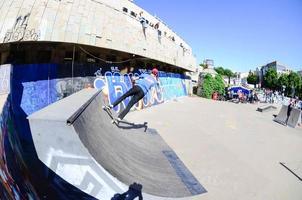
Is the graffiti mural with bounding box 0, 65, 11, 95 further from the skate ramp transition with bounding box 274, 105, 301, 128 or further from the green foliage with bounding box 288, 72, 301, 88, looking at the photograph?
the green foliage with bounding box 288, 72, 301, 88

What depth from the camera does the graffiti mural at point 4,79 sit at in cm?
699

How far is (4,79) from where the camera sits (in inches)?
291

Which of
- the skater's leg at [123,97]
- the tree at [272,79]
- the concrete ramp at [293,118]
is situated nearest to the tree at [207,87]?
the concrete ramp at [293,118]

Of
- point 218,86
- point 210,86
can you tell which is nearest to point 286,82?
point 218,86

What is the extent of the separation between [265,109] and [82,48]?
68.1ft

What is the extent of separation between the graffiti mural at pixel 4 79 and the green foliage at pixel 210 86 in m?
36.5

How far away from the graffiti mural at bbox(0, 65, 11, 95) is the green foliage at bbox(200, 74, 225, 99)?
36494 millimetres

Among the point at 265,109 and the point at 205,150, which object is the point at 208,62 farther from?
the point at 205,150

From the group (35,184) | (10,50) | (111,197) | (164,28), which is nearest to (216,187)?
(111,197)

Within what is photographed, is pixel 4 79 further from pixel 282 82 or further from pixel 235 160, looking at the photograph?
pixel 282 82

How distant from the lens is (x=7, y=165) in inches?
136

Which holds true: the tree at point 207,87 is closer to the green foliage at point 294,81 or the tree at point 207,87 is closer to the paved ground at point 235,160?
the paved ground at point 235,160

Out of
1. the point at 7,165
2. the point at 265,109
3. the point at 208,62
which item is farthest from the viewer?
the point at 208,62

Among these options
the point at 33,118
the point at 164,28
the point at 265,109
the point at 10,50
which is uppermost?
the point at 164,28
